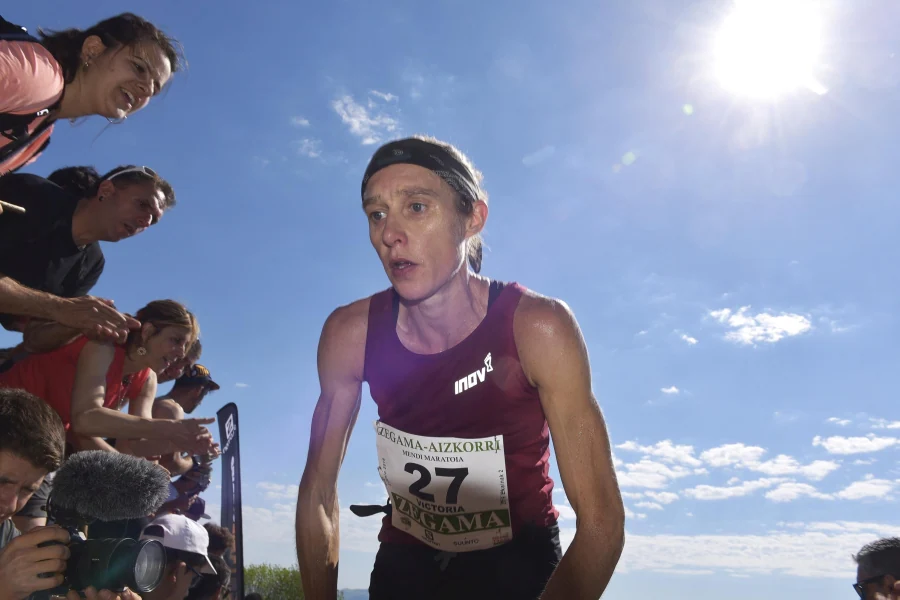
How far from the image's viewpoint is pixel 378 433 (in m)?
3.30

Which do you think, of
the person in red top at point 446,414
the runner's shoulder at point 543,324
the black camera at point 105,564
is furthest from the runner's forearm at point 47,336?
the runner's shoulder at point 543,324

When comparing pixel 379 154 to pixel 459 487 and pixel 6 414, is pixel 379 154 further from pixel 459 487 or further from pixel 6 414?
pixel 6 414

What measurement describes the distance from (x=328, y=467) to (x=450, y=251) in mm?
1242

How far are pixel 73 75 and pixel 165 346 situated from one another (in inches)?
84.6

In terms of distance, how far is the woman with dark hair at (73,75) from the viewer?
3.19 metres

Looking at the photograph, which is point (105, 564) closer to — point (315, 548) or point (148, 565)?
point (148, 565)

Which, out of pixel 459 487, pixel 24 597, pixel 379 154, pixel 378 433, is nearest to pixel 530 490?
pixel 459 487

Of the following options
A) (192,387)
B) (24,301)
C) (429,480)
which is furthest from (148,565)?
(192,387)

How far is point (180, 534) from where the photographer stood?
4.81 metres

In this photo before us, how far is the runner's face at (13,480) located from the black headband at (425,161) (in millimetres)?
2254

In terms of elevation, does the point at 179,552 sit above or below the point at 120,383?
below

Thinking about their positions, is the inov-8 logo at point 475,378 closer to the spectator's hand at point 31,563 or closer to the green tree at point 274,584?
the spectator's hand at point 31,563

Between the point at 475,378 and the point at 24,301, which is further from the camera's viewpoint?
the point at 24,301

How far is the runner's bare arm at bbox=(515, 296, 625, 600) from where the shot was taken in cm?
256
